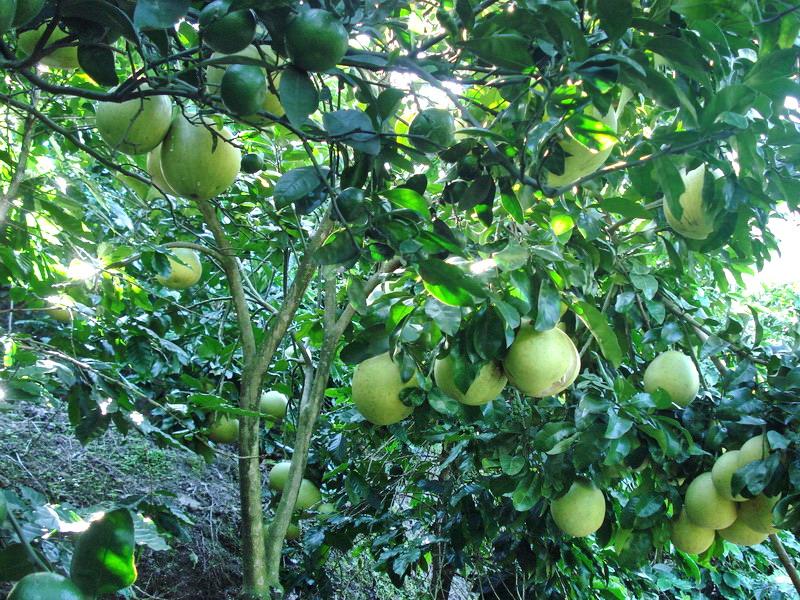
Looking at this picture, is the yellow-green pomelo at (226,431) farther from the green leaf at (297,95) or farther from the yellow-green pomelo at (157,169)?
the green leaf at (297,95)

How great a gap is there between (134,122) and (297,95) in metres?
0.62

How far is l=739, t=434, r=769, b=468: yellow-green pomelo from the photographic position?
1942mm

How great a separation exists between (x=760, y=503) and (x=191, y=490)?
319cm

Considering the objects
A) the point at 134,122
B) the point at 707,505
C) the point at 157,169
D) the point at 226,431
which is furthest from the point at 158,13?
the point at 226,431

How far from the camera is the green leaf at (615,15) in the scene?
1.02m

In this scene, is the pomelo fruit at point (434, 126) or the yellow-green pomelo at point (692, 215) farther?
the yellow-green pomelo at point (692, 215)

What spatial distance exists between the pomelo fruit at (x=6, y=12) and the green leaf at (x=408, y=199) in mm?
629

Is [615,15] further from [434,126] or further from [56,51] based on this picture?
[56,51]

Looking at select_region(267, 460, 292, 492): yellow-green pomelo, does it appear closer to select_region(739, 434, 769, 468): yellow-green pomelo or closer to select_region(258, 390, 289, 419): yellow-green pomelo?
select_region(258, 390, 289, 419): yellow-green pomelo

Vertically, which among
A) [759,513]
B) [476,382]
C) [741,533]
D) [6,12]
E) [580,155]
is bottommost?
[741,533]

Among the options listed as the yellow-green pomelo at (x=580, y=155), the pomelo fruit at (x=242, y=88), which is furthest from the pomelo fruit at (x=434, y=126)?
the pomelo fruit at (x=242, y=88)

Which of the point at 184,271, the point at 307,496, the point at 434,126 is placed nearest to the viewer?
the point at 434,126

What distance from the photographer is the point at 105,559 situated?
2.02ft

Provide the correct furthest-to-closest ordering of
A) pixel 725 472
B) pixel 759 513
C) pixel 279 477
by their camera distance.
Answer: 1. pixel 279 477
2. pixel 759 513
3. pixel 725 472
